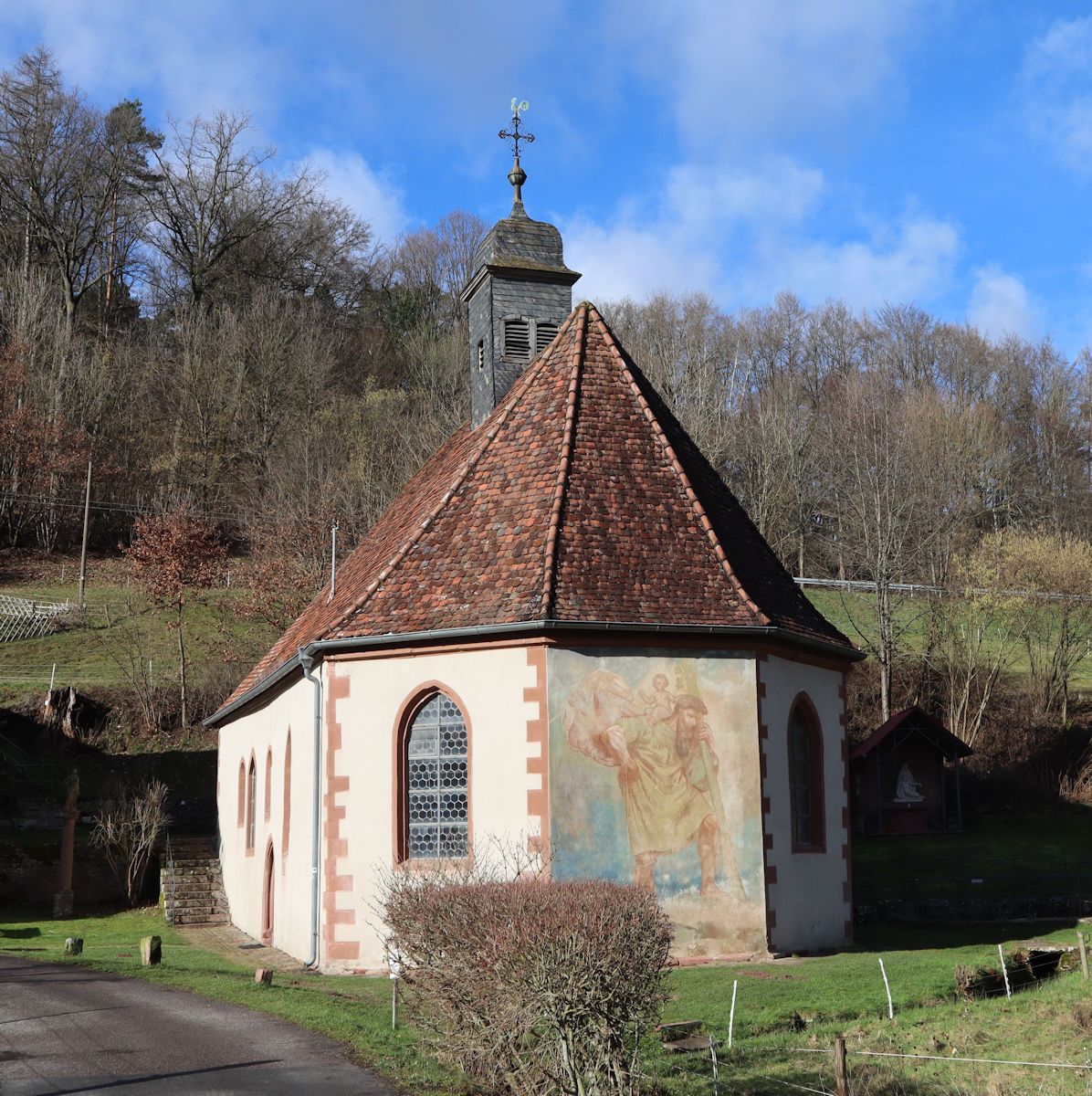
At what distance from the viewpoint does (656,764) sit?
15.9m

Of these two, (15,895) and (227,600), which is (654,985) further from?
(227,600)

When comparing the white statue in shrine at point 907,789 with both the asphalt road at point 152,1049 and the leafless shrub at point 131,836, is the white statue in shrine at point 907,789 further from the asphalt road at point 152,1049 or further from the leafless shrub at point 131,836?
the asphalt road at point 152,1049

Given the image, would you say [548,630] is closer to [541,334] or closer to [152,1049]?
[152,1049]

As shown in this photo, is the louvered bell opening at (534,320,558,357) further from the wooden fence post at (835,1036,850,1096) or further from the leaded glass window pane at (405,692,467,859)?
the wooden fence post at (835,1036,850,1096)

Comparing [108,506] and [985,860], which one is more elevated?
[108,506]

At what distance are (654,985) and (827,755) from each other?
32.3ft

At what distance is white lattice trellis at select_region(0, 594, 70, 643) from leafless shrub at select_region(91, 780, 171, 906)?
1596cm

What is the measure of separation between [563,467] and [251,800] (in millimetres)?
10461

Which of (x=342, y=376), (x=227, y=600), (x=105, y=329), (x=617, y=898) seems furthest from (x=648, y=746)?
(x=105, y=329)

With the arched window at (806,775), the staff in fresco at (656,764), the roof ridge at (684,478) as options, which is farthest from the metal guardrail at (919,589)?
the staff in fresco at (656,764)

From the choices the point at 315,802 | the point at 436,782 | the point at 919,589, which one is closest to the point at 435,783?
the point at 436,782

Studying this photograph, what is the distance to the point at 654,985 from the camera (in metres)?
9.13

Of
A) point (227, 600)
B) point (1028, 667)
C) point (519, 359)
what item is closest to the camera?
point (519, 359)

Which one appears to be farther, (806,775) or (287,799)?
(287,799)
